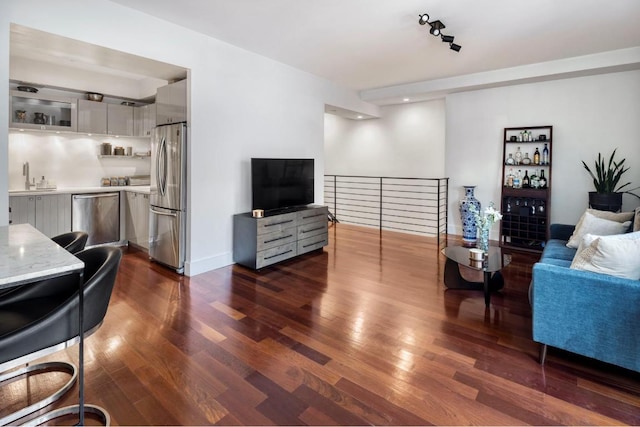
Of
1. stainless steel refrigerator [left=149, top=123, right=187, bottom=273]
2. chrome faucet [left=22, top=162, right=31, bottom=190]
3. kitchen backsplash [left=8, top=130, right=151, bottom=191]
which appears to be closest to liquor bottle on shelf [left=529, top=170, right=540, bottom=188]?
stainless steel refrigerator [left=149, top=123, right=187, bottom=273]

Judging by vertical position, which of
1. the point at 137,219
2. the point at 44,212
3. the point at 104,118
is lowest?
the point at 137,219

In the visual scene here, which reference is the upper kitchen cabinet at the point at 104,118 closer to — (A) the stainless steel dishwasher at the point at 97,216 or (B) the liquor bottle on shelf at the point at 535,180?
(A) the stainless steel dishwasher at the point at 97,216

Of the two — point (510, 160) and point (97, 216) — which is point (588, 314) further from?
point (97, 216)

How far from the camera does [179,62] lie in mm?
3885

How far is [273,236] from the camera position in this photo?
455 centimetres

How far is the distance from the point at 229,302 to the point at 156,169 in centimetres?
218

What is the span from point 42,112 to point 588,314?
6.77 m

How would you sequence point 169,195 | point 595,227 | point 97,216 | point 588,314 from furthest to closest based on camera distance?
1. point 97,216
2. point 169,195
3. point 595,227
4. point 588,314

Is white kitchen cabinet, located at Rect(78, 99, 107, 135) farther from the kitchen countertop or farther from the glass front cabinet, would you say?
the glass front cabinet

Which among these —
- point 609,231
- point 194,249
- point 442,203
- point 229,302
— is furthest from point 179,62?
point 442,203

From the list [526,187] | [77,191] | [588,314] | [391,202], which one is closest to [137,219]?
[77,191]

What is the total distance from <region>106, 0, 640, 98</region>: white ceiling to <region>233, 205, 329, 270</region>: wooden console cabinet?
2208 millimetres

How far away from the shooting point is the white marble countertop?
4.43 feet

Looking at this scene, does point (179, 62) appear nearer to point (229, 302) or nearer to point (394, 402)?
point (229, 302)
